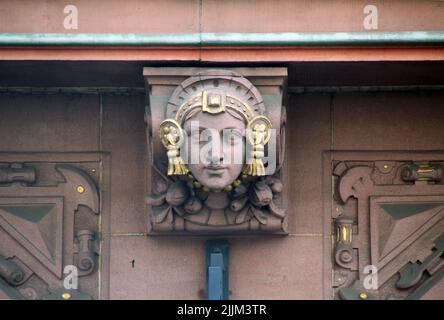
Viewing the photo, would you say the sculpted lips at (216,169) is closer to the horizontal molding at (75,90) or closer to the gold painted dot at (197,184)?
the gold painted dot at (197,184)

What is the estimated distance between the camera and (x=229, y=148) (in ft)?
29.9

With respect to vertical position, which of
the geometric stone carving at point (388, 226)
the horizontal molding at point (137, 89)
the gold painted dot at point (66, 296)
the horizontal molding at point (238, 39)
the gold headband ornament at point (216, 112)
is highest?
the horizontal molding at point (238, 39)

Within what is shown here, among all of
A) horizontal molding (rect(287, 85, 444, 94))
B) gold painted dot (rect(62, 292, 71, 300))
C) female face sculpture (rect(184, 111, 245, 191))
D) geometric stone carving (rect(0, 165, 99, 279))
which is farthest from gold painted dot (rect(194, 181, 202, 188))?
gold painted dot (rect(62, 292, 71, 300))

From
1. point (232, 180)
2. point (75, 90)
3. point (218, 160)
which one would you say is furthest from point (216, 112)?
point (75, 90)

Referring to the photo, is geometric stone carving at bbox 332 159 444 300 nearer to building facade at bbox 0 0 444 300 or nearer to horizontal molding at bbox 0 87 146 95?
building facade at bbox 0 0 444 300

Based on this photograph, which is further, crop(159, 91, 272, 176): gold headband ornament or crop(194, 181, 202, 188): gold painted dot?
crop(194, 181, 202, 188): gold painted dot

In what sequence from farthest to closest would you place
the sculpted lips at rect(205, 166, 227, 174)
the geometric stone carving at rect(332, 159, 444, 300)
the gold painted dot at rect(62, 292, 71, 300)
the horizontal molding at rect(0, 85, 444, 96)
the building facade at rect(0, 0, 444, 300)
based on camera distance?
the horizontal molding at rect(0, 85, 444, 96)
the geometric stone carving at rect(332, 159, 444, 300)
the gold painted dot at rect(62, 292, 71, 300)
the building facade at rect(0, 0, 444, 300)
the sculpted lips at rect(205, 166, 227, 174)

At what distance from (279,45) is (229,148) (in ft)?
2.46

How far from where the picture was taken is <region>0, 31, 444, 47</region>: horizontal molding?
9117 mm

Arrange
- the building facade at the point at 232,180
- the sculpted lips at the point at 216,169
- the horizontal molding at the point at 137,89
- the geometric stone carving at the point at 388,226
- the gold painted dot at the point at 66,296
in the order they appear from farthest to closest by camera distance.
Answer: the horizontal molding at the point at 137,89 < the geometric stone carving at the point at 388,226 < the gold painted dot at the point at 66,296 < the building facade at the point at 232,180 < the sculpted lips at the point at 216,169

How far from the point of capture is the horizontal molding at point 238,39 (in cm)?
912

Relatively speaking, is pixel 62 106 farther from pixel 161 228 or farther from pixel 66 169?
pixel 161 228

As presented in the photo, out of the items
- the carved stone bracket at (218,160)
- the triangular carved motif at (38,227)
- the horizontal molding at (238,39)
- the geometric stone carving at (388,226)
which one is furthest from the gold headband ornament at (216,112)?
the triangular carved motif at (38,227)
